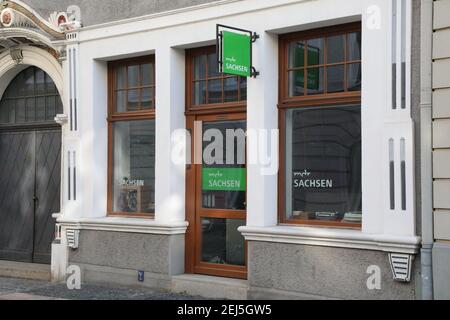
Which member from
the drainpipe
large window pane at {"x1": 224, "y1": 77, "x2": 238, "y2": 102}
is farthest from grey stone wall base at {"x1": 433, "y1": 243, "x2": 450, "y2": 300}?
large window pane at {"x1": 224, "y1": 77, "x2": 238, "y2": 102}

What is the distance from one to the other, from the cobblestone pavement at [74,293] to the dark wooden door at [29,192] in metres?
1.34

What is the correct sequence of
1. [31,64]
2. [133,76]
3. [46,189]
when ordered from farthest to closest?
[46,189] → [31,64] → [133,76]

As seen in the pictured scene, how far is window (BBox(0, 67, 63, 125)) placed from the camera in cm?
1221

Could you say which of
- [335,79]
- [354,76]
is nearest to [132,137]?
[335,79]

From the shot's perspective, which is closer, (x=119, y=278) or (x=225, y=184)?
(x=225, y=184)

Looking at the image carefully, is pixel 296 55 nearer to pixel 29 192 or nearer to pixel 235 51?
pixel 235 51

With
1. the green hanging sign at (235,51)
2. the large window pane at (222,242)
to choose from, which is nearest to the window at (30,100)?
the large window pane at (222,242)

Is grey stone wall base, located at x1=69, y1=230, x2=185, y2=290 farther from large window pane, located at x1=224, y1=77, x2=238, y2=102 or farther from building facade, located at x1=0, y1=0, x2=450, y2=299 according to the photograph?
large window pane, located at x1=224, y1=77, x2=238, y2=102

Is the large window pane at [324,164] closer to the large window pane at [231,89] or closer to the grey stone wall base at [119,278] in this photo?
the large window pane at [231,89]

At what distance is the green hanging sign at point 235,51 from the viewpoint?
863cm

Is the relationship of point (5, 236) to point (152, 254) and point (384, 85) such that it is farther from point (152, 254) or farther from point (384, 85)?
point (384, 85)

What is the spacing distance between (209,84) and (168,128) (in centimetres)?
85

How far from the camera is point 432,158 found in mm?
7441

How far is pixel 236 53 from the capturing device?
8.81m
